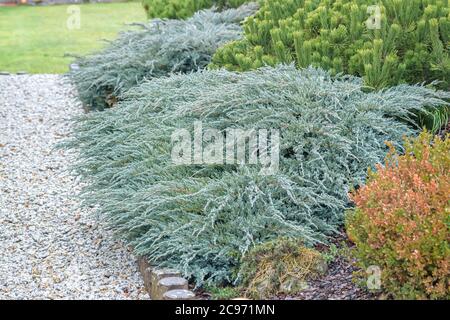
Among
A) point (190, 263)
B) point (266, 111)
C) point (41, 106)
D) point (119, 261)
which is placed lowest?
point (41, 106)

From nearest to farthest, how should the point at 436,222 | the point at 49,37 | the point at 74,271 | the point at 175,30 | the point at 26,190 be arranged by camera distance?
the point at 436,222 → the point at 74,271 → the point at 26,190 → the point at 175,30 → the point at 49,37

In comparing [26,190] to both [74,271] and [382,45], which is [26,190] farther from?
[382,45]

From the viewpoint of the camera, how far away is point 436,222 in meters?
4.03

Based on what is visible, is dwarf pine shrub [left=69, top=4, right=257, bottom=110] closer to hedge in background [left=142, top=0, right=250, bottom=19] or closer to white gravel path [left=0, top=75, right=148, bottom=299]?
white gravel path [left=0, top=75, right=148, bottom=299]

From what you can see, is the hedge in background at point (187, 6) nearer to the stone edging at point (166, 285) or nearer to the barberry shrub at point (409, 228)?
the stone edging at point (166, 285)

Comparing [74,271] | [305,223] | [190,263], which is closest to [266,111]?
[305,223]

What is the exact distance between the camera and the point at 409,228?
4.04m

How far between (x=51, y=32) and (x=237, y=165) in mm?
12127

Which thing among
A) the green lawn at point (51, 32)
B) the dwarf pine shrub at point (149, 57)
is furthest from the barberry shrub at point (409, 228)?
the green lawn at point (51, 32)

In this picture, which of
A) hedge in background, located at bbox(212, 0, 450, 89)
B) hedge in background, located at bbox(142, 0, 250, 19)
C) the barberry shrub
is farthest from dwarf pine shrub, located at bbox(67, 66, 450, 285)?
hedge in background, located at bbox(142, 0, 250, 19)

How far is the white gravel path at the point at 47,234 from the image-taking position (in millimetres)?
5277

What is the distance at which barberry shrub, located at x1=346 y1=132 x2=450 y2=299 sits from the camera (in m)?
4.02

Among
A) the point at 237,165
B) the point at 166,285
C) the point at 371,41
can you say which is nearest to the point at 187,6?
the point at 371,41

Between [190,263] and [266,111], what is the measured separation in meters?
1.30
